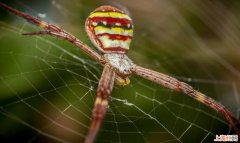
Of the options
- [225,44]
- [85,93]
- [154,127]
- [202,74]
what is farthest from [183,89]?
[202,74]

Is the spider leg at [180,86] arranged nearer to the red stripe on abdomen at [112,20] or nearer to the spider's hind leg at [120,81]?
the spider's hind leg at [120,81]

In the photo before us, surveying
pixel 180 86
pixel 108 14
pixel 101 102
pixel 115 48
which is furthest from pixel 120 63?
pixel 101 102

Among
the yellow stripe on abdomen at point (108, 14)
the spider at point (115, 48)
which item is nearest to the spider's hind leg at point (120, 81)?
the spider at point (115, 48)

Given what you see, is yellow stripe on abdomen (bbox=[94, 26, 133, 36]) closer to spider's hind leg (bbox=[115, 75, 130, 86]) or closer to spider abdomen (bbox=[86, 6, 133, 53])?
spider abdomen (bbox=[86, 6, 133, 53])

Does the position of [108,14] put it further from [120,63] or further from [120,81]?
[120,81]

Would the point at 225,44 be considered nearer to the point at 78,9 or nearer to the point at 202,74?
the point at 202,74

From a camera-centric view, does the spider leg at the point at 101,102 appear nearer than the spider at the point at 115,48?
Yes

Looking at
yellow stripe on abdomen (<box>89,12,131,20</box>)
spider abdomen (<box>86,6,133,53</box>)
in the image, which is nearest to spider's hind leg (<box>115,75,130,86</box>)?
spider abdomen (<box>86,6,133,53</box>)
